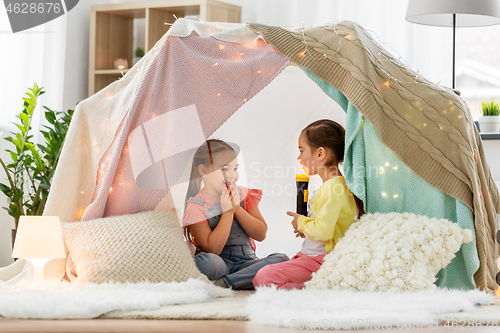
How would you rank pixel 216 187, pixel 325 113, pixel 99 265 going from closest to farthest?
1. pixel 99 265
2. pixel 216 187
3. pixel 325 113

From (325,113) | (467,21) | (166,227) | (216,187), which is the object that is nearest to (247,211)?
(216,187)

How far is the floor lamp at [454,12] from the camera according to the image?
206 cm

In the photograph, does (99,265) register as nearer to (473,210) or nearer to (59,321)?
(59,321)

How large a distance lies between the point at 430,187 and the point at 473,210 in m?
0.13

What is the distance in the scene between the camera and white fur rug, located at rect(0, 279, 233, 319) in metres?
1.08

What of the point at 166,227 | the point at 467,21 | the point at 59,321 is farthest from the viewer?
the point at 467,21

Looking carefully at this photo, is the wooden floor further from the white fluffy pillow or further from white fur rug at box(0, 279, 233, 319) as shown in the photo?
the white fluffy pillow

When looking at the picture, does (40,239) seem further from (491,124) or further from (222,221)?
(491,124)

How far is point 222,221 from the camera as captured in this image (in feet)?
5.53

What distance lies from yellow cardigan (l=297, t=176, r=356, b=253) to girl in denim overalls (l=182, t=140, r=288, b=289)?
24 cm

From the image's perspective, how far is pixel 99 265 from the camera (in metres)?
1.42

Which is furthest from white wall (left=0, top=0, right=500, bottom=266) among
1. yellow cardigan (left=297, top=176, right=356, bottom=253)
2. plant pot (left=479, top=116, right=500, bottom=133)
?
yellow cardigan (left=297, top=176, right=356, bottom=253)

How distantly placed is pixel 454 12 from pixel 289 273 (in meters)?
1.29

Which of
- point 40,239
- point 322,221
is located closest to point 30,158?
point 40,239
